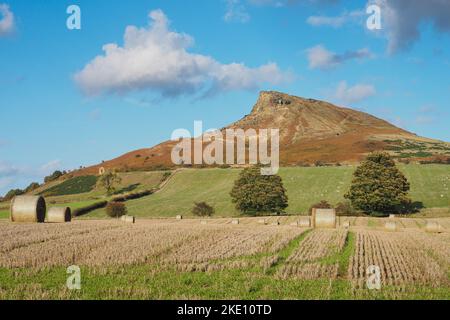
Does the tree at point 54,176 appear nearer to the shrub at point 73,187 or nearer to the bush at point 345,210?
the shrub at point 73,187

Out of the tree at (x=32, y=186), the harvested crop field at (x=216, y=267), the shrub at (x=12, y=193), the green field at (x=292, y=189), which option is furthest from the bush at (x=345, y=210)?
the tree at (x=32, y=186)

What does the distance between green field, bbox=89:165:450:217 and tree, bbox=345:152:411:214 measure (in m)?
6.20

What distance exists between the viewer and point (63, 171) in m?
128

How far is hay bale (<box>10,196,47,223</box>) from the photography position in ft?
112

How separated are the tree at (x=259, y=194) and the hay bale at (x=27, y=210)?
100 ft

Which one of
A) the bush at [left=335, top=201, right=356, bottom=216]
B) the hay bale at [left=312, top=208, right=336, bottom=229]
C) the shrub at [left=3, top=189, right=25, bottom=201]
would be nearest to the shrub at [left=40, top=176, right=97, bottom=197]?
the shrub at [left=3, top=189, right=25, bottom=201]

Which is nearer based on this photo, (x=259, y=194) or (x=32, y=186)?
(x=259, y=194)

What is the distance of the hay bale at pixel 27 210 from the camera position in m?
34.2

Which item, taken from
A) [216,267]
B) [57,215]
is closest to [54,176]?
[57,215]

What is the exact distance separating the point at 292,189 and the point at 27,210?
50.5m

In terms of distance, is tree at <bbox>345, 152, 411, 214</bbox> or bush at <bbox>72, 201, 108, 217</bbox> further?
bush at <bbox>72, 201, 108, 217</bbox>

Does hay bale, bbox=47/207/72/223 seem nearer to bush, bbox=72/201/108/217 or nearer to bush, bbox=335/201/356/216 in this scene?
bush, bbox=72/201/108/217

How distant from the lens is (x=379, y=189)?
58.6m

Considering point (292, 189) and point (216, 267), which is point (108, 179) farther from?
point (216, 267)
